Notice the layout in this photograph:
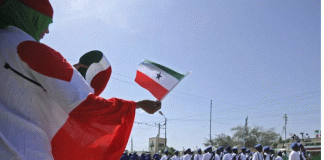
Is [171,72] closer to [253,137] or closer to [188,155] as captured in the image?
[188,155]

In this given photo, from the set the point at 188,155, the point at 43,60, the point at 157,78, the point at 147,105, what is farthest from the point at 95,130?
the point at 188,155

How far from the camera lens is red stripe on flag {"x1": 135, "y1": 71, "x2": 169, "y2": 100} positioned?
7.97ft

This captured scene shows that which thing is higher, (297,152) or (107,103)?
(107,103)

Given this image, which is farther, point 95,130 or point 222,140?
point 222,140

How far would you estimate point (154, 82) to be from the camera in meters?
2.54

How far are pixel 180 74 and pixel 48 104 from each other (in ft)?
4.16

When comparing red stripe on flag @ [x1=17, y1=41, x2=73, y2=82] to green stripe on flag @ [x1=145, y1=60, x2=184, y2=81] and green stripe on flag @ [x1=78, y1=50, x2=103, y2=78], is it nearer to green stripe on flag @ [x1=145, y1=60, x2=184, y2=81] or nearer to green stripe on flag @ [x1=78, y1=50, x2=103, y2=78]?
green stripe on flag @ [x1=78, y1=50, x2=103, y2=78]

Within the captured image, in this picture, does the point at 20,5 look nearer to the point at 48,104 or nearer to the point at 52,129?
the point at 48,104

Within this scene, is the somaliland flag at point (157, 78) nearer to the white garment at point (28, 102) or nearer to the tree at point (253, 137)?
the white garment at point (28, 102)

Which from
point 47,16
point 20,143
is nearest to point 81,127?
point 20,143

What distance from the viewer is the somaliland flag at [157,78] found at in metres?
2.45

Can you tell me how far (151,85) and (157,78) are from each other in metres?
0.08

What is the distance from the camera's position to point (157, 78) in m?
2.54

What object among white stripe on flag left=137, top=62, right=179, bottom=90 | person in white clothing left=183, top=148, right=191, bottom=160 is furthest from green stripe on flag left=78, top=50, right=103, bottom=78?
person in white clothing left=183, top=148, right=191, bottom=160
